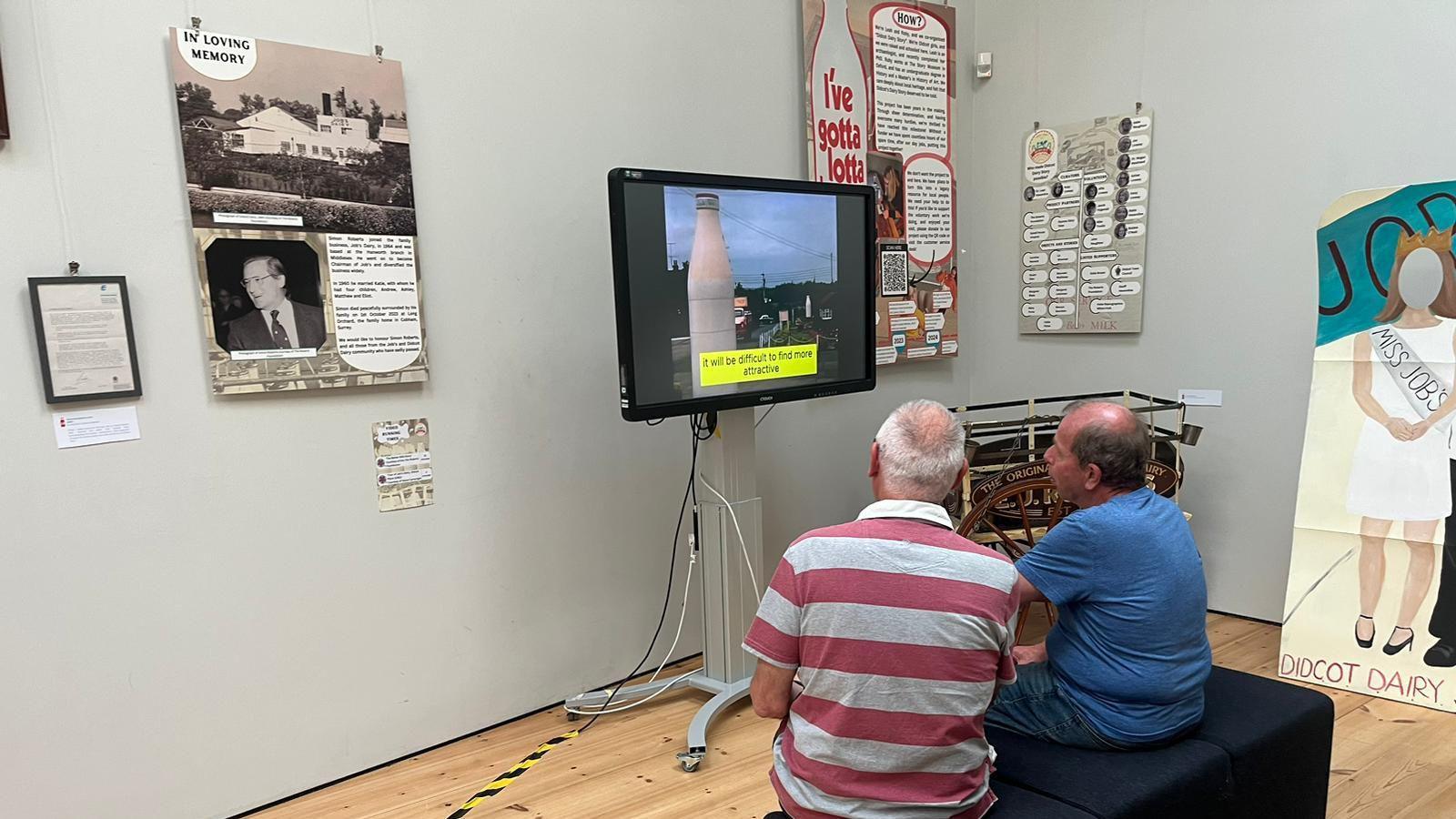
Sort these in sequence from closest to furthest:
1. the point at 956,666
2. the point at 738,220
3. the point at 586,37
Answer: the point at 956,666, the point at 738,220, the point at 586,37

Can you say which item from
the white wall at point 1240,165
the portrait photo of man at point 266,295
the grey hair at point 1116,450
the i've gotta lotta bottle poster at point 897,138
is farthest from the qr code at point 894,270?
the portrait photo of man at point 266,295

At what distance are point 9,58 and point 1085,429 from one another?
261 cm

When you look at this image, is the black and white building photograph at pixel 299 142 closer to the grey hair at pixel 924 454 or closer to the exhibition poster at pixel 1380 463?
the grey hair at pixel 924 454

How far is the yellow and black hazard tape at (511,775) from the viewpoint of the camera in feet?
8.35

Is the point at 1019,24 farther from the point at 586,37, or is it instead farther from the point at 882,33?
the point at 586,37

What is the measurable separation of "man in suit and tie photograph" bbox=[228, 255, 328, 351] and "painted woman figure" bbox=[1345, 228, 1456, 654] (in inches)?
132

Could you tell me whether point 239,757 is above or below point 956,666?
below

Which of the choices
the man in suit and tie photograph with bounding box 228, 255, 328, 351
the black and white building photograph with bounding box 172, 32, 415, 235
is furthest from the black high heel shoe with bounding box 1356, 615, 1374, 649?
the man in suit and tie photograph with bounding box 228, 255, 328, 351

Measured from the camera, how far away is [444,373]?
2859mm

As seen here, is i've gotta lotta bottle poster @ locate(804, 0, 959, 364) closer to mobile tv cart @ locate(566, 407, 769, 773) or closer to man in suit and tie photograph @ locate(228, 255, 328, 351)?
mobile tv cart @ locate(566, 407, 769, 773)

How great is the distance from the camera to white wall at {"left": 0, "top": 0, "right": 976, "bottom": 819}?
2.25m

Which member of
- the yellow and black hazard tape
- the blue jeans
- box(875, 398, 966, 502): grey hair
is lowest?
the yellow and black hazard tape

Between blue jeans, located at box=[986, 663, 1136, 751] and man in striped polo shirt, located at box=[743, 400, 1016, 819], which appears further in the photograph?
blue jeans, located at box=[986, 663, 1136, 751]

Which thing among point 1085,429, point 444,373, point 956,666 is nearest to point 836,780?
point 956,666
